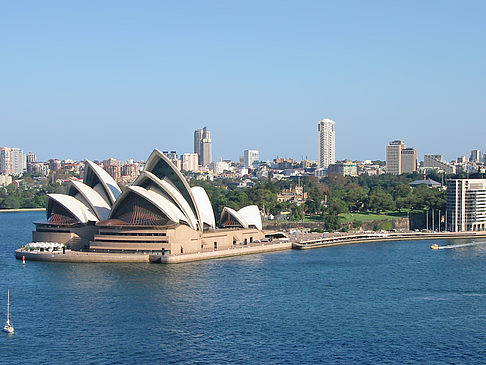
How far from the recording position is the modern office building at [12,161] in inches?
5984

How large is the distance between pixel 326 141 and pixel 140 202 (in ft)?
428

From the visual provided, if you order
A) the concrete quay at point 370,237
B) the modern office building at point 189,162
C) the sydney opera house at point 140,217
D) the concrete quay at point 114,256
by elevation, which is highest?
the modern office building at point 189,162

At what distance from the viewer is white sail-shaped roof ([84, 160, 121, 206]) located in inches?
1881

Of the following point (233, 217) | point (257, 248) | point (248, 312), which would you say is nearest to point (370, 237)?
point (233, 217)

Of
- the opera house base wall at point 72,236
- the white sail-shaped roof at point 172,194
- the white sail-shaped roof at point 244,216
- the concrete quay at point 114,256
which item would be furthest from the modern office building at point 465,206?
the opera house base wall at point 72,236

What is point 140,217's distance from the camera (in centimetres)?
4350

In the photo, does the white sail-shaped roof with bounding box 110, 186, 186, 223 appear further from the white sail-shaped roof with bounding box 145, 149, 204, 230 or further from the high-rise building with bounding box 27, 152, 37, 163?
the high-rise building with bounding box 27, 152, 37, 163

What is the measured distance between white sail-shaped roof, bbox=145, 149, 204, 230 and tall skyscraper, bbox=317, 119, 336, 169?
126 m

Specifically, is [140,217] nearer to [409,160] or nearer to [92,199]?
[92,199]

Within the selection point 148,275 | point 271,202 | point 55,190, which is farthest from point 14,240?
point 55,190

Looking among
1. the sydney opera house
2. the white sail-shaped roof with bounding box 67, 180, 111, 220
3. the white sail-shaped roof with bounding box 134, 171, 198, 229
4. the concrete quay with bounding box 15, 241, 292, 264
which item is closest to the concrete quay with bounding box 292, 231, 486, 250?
the sydney opera house

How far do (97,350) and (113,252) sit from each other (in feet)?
64.2

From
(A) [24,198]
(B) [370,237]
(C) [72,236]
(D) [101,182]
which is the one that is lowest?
(B) [370,237]

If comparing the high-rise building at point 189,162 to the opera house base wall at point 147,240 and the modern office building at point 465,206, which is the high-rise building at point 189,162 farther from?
the opera house base wall at point 147,240
